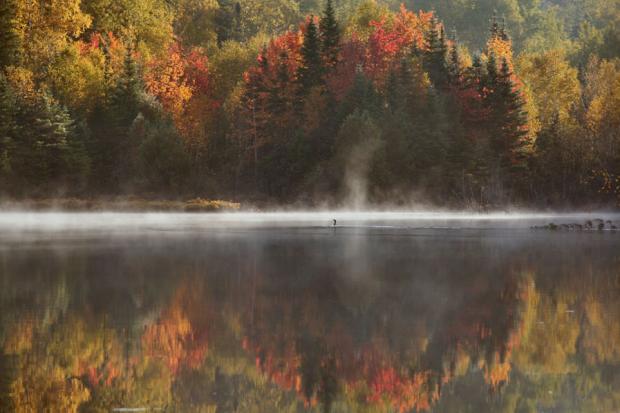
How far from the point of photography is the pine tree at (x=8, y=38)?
245ft

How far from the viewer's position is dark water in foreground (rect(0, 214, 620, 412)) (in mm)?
7846

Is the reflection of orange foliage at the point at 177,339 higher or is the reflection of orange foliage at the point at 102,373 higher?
the reflection of orange foliage at the point at 177,339

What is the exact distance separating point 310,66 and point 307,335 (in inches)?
2821

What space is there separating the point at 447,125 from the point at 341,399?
66.6 metres

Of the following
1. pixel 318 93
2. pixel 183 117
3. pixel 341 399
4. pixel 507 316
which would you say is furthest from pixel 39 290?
pixel 183 117

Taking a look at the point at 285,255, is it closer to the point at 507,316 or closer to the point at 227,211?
the point at 507,316

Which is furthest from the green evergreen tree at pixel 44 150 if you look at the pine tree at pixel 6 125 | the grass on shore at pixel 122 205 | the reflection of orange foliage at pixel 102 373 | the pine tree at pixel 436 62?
the reflection of orange foliage at pixel 102 373

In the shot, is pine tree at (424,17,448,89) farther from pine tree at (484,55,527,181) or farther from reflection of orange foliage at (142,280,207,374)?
reflection of orange foliage at (142,280,207,374)

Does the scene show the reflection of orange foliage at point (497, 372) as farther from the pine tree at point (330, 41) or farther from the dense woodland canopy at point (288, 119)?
the pine tree at point (330, 41)

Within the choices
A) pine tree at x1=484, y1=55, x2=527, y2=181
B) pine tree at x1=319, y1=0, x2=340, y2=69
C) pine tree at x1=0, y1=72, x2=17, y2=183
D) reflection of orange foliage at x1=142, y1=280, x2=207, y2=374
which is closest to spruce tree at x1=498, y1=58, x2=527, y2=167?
pine tree at x1=484, y1=55, x2=527, y2=181

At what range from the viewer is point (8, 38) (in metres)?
74.9

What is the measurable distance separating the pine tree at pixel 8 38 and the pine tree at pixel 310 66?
76.4 ft

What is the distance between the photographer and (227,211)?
71938mm

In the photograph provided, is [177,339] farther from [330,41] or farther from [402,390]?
[330,41]
